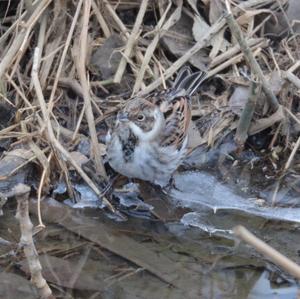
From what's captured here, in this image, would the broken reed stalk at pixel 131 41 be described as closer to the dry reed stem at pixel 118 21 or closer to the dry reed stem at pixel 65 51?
the dry reed stem at pixel 118 21

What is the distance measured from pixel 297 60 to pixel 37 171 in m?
2.08

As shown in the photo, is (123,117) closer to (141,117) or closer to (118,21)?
(141,117)

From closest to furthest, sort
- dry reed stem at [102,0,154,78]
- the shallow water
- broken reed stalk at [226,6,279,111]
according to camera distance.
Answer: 1. the shallow water
2. broken reed stalk at [226,6,279,111]
3. dry reed stem at [102,0,154,78]

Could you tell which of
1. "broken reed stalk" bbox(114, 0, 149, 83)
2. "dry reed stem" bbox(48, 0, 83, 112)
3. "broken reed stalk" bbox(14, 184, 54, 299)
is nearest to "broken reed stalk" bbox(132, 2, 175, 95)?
"broken reed stalk" bbox(114, 0, 149, 83)

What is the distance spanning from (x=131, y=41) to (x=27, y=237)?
2.70 m

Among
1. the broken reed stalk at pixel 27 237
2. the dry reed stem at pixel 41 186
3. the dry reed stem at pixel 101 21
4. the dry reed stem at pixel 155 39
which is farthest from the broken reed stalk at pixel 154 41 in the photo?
the broken reed stalk at pixel 27 237

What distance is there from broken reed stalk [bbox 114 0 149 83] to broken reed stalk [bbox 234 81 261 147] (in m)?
0.94

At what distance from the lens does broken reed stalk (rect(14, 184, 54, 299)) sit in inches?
120

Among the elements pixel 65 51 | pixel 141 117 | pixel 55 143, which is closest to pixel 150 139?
pixel 141 117

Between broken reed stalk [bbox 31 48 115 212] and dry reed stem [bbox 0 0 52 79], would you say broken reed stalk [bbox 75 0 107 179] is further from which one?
dry reed stem [bbox 0 0 52 79]

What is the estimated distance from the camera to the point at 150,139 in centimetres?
489

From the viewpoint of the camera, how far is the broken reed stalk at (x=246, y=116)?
4997 mm

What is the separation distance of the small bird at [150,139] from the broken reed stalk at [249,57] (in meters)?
0.55

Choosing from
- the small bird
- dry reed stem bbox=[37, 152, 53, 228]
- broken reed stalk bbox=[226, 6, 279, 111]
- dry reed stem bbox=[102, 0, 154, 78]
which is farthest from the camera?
dry reed stem bbox=[102, 0, 154, 78]
